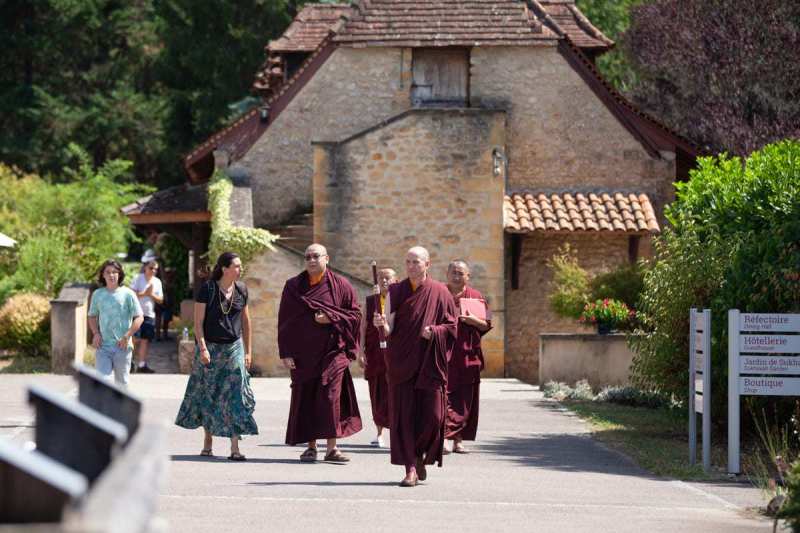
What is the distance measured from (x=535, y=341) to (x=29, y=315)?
9635mm

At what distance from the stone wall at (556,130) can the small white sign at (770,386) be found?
16.0m

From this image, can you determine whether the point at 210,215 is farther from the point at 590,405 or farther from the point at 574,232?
the point at 590,405

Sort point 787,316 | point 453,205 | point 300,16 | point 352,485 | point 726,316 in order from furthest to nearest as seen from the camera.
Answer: point 300,16
point 453,205
point 726,316
point 787,316
point 352,485

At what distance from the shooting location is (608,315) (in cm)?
2309

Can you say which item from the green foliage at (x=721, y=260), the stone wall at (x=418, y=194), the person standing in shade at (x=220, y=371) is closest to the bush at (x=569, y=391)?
the green foliage at (x=721, y=260)

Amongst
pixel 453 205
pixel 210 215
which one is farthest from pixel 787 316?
pixel 210 215

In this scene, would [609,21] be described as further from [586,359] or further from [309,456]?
[309,456]

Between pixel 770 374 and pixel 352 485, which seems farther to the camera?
pixel 770 374

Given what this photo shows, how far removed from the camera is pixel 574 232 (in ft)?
91.2

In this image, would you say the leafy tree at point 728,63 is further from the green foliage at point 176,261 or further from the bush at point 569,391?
the green foliage at point 176,261

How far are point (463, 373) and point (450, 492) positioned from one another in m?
3.58

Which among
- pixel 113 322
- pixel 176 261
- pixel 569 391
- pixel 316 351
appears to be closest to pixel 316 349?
pixel 316 351

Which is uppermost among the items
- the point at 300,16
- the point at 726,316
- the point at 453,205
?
the point at 300,16

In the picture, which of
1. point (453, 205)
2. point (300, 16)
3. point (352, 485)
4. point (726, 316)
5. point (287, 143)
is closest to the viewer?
point (352, 485)
